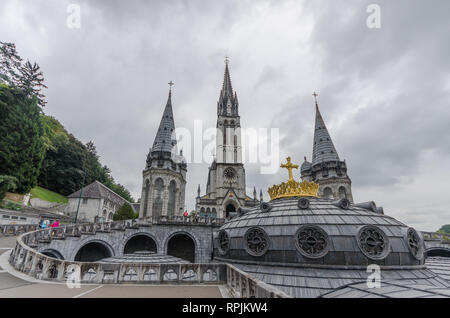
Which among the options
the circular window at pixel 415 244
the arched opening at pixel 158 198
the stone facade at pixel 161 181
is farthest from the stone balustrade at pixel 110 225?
the circular window at pixel 415 244

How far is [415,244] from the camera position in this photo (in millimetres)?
9062

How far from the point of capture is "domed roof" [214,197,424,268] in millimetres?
8211

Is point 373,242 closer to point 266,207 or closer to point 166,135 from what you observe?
point 266,207

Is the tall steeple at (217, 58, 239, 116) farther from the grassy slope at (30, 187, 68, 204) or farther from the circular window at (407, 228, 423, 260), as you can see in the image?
the circular window at (407, 228, 423, 260)

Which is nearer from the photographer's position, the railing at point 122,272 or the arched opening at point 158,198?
the railing at point 122,272

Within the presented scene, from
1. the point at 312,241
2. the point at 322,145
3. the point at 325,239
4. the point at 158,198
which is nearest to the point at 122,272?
the point at 312,241

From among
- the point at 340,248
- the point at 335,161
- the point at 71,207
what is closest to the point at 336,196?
the point at 335,161

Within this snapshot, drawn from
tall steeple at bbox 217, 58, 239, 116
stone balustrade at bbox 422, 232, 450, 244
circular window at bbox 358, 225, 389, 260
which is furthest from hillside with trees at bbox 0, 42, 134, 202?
stone balustrade at bbox 422, 232, 450, 244

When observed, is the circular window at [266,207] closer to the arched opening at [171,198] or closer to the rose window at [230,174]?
the arched opening at [171,198]

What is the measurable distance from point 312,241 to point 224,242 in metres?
5.01

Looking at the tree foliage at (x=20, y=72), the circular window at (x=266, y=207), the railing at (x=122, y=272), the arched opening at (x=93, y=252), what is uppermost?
the tree foliage at (x=20, y=72)

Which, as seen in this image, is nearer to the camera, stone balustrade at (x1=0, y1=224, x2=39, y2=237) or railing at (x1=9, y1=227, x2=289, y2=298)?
railing at (x1=9, y1=227, x2=289, y2=298)

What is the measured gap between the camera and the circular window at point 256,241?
946cm

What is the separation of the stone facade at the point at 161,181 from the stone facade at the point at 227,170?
28.9ft
